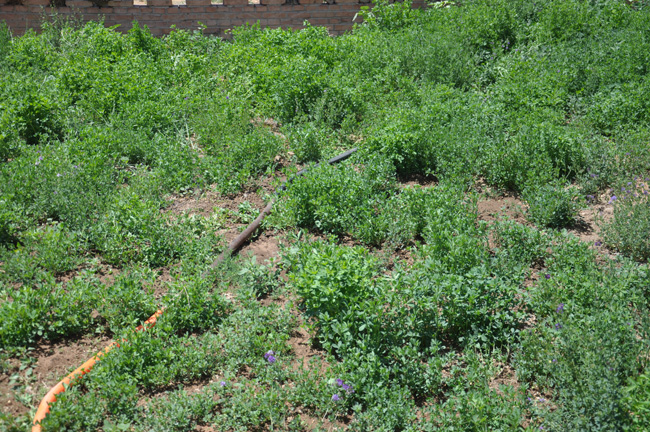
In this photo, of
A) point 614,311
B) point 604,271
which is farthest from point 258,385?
point 604,271

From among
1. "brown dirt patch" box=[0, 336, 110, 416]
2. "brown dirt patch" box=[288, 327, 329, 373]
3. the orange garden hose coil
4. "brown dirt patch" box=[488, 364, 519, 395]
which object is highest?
the orange garden hose coil

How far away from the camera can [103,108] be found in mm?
7969

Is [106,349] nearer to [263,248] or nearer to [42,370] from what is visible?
[42,370]

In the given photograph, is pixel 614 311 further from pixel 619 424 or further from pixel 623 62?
pixel 623 62

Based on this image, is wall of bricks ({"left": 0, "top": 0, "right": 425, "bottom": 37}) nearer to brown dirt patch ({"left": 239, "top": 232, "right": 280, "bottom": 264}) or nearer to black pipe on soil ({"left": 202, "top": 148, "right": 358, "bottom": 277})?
black pipe on soil ({"left": 202, "top": 148, "right": 358, "bottom": 277})

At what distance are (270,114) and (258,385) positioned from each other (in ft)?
16.3

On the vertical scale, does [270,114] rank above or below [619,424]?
above

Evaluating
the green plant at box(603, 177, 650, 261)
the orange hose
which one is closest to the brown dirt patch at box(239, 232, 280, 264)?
the orange hose

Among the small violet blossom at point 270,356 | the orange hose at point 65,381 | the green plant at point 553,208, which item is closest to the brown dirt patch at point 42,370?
the orange hose at point 65,381

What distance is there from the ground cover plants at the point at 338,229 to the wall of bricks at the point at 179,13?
5.96ft

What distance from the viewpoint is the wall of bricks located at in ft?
38.2

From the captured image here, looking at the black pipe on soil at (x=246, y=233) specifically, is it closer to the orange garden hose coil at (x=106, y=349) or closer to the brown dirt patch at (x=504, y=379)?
the orange garden hose coil at (x=106, y=349)

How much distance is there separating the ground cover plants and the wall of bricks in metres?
1.82

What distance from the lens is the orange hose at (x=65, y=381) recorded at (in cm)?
378
